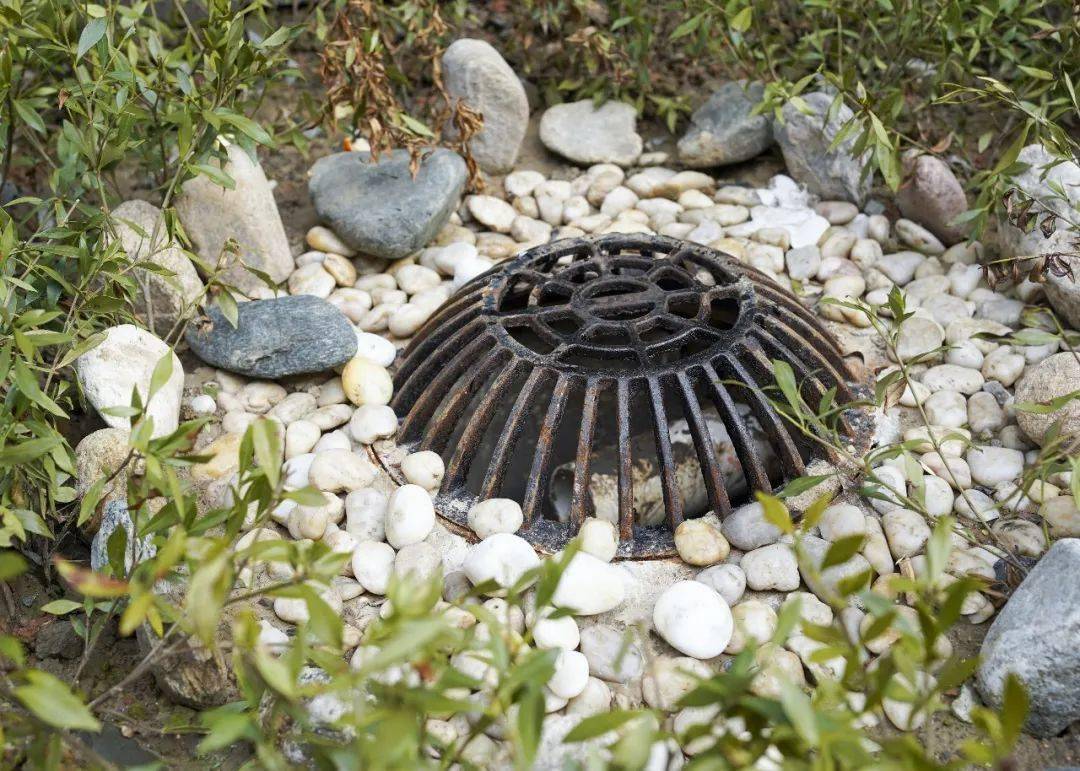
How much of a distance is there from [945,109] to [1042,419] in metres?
1.82

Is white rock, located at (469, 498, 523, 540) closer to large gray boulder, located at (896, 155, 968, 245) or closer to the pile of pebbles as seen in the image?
the pile of pebbles

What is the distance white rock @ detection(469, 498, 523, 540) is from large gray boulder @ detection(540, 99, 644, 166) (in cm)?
181

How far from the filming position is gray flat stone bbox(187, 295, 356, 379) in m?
2.72

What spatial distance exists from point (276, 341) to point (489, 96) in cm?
136

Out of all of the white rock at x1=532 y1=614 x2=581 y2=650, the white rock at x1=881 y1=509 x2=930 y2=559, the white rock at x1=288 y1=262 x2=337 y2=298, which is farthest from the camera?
the white rock at x1=288 y1=262 x2=337 y2=298

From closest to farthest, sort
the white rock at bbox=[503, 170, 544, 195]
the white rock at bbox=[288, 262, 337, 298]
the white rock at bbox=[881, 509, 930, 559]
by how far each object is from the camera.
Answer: the white rock at bbox=[881, 509, 930, 559] < the white rock at bbox=[288, 262, 337, 298] < the white rock at bbox=[503, 170, 544, 195]

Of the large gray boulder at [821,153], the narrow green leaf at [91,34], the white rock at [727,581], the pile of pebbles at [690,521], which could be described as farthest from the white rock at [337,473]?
the large gray boulder at [821,153]

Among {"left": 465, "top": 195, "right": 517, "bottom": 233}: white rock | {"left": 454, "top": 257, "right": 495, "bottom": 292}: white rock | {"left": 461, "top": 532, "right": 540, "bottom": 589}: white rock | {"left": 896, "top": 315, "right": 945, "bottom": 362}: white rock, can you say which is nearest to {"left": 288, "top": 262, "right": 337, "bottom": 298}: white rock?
{"left": 454, "top": 257, "right": 495, "bottom": 292}: white rock

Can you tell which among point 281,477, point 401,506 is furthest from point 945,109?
point 281,477

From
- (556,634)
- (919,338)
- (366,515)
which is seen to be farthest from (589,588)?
(919,338)

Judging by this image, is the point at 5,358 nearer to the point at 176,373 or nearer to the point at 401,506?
the point at 176,373

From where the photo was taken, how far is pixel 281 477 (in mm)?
1494

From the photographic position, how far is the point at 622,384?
231cm

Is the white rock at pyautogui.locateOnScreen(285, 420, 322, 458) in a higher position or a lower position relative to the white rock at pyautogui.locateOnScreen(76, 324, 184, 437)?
lower
